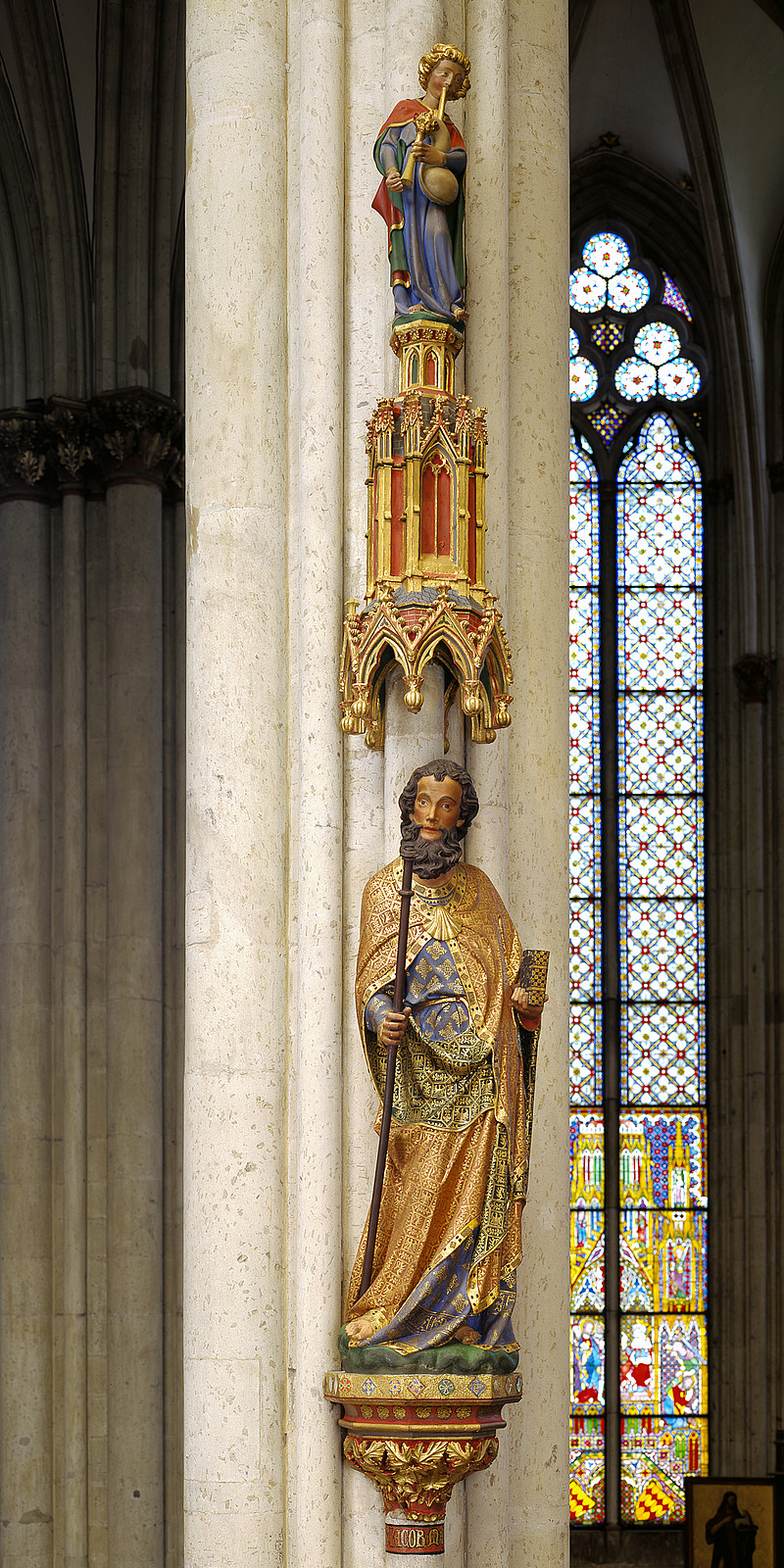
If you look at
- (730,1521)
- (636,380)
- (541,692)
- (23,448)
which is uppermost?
(636,380)

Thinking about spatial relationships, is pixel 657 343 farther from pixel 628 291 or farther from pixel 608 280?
pixel 608 280

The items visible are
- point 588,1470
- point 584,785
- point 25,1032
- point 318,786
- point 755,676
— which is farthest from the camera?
point 584,785

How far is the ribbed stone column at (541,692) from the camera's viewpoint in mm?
6254

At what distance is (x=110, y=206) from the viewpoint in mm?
13344

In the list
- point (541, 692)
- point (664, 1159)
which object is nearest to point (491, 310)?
point (541, 692)

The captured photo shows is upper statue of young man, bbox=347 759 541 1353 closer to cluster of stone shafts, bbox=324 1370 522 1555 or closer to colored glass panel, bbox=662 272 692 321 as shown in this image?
cluster of stone shafts, bbox=324 1370 522 1555

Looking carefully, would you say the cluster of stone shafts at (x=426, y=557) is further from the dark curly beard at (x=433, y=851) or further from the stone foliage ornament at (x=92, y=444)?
the stone foliage ornament at (x=92, y=444)

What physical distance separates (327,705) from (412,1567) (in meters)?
2.35

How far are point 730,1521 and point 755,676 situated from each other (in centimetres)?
637

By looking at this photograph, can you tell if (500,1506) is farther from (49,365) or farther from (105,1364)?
→ (49,365)

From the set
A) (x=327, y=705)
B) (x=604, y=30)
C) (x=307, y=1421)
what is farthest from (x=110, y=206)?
(x=307, y=1421)

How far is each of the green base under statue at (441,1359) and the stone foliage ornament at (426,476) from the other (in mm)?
1651

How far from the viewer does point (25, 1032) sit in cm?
1268

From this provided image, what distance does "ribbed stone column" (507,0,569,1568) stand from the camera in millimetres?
6254
